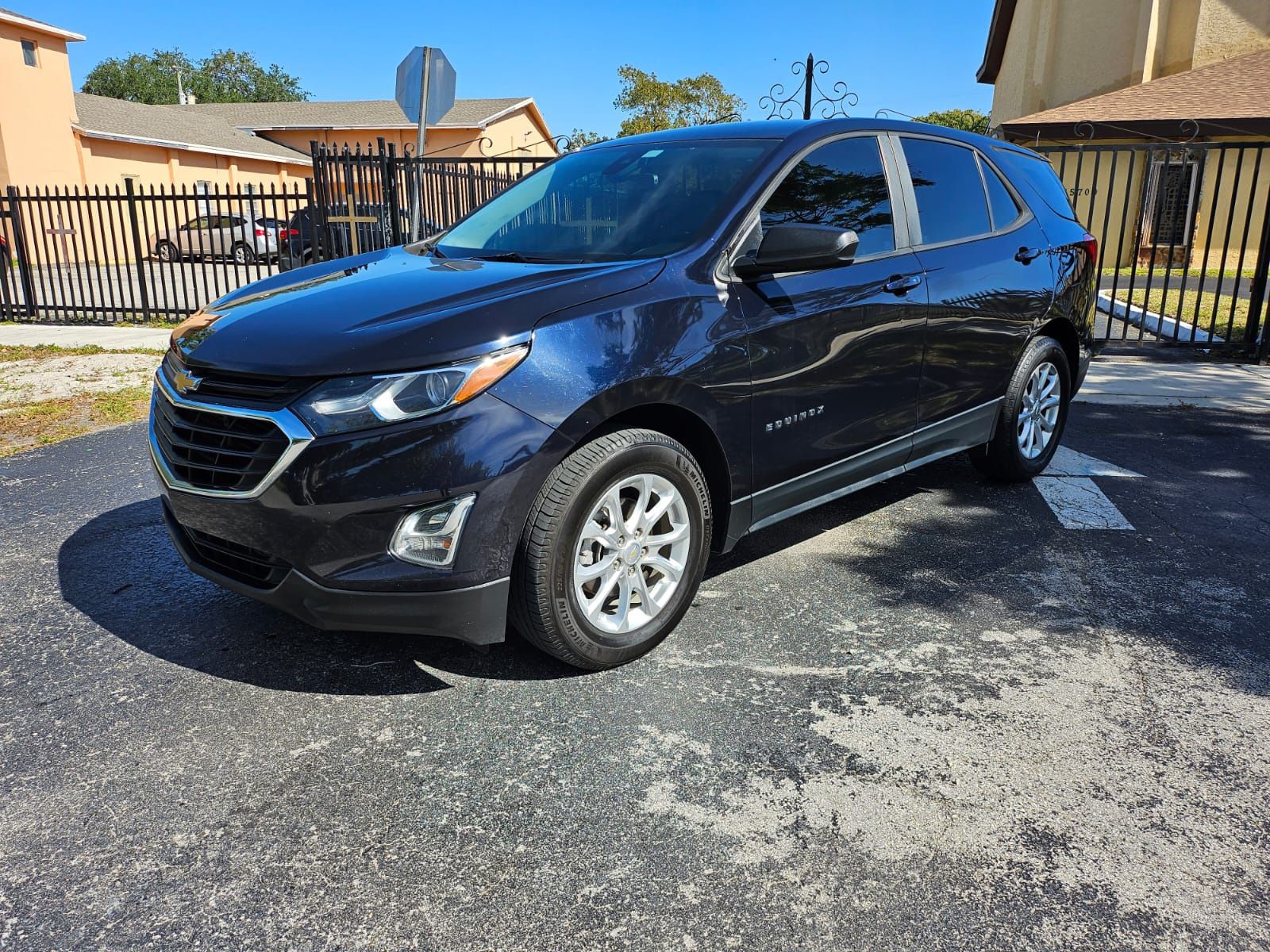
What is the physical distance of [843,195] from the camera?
3.88m

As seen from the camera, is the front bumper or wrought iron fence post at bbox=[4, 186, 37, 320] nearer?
the front bumper

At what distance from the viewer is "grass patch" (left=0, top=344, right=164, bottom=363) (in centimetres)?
1011

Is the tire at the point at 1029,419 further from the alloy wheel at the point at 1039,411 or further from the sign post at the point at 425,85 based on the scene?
the sign post at the point at 425,85

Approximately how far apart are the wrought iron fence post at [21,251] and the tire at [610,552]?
12822 mm

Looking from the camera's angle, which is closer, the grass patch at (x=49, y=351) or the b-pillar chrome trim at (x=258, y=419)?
the b-pillar chrome trim at (x=258, y=419)

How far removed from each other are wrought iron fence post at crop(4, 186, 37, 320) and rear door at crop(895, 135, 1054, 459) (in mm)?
12613

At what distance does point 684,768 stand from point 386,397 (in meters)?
1.36

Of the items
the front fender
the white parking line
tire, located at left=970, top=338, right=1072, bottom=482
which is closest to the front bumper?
the front fender

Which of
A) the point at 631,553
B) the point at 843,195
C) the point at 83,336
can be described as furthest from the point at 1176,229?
the point at 631,553

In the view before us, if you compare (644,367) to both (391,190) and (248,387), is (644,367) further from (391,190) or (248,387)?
(391,190)

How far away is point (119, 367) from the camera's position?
9.43m

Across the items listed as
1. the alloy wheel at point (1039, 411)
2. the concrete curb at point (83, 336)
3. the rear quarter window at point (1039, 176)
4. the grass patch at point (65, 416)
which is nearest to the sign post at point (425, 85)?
the concrete curb at point (83, 336)

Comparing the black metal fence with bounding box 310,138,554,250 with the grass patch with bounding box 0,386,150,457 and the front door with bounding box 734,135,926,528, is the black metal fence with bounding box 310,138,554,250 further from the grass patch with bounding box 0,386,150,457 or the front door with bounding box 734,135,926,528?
the front door with bounding box 734,135,926,528

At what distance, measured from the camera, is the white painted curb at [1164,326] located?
33.0 ft
